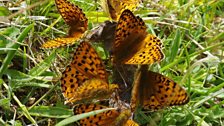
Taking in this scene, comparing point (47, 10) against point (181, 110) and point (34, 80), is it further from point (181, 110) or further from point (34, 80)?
point (181, 110)

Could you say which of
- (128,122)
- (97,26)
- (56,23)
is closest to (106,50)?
(97,26)

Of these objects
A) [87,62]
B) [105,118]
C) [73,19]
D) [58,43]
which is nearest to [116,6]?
[73,19]

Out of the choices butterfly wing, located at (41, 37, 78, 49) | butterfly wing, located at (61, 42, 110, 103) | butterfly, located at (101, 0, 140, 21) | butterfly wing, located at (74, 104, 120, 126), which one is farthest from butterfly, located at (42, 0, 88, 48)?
butterfly wing, located at (74, 104, 120, 126)

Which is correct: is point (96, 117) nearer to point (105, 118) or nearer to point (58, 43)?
point (105, 118)

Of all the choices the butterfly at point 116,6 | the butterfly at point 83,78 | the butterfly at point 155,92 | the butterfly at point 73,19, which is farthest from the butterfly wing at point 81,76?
the butterfly at point 116,6

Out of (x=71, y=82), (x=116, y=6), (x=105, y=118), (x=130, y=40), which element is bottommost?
(x=105, y=118)

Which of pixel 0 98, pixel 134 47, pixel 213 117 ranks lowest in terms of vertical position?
pixel 213 117

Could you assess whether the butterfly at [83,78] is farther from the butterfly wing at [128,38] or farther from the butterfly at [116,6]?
the butterfly at [116,6]
